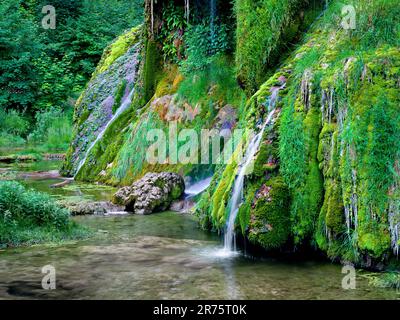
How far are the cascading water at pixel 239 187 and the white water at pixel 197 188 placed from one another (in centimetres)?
339

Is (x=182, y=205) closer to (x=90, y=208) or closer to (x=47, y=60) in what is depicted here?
(x=90, y=208)

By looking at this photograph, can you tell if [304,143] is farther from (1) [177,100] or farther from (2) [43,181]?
(2) [43,181]

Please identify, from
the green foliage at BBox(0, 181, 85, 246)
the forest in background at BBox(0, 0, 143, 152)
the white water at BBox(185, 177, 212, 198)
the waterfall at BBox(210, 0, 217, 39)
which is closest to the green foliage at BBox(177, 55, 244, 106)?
the waterfall at BBox(210, 0, 217, 39)

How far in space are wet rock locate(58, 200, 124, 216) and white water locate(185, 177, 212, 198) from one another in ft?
4.63

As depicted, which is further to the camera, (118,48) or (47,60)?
(47,60)

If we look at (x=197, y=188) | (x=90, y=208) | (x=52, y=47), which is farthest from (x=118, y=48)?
(x=52, y=47)

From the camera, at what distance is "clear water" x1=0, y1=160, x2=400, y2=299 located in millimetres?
5203

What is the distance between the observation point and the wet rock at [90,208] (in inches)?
390

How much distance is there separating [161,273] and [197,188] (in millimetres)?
5182

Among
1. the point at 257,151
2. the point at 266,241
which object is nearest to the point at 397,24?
the point at 257,151

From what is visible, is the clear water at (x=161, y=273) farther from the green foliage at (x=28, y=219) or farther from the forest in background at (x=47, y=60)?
the forest in background at (x=47, y=60)

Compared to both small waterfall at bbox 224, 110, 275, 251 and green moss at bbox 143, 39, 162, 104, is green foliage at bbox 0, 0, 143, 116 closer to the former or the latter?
green moss at bbox 143, 39, 162, 104

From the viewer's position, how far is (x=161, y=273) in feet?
19.7
